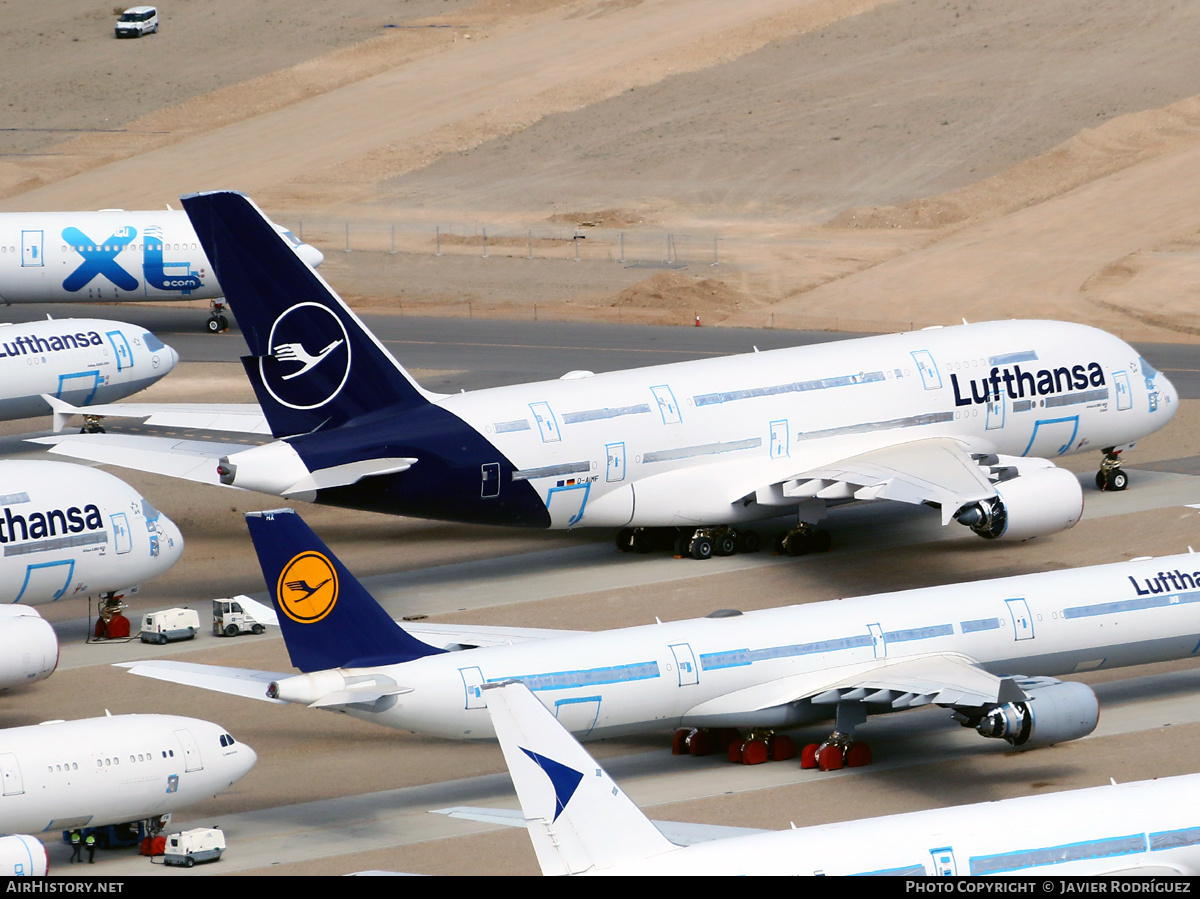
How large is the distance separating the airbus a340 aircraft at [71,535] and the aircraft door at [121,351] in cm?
2244

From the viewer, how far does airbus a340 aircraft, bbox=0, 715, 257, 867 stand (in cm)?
3744

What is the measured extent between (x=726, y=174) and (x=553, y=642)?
86391 millimetres

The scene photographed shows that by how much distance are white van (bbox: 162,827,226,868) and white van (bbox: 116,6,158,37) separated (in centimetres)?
13583

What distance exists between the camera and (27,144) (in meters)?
141

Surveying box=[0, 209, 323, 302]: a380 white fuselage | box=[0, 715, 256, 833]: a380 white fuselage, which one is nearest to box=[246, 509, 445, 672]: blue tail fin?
box=[0, 715, 256, 833]: a380 white fuselage

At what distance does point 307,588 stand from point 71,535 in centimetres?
1480

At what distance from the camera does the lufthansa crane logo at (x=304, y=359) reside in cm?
5284

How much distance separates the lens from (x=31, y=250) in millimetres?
93812

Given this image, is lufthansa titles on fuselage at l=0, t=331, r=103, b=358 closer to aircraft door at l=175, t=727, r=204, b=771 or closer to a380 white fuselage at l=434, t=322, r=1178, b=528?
a380 white fuselage at l=434, t=322, r=1178, b=528

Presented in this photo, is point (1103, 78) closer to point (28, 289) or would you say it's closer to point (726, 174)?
point (726, 174)

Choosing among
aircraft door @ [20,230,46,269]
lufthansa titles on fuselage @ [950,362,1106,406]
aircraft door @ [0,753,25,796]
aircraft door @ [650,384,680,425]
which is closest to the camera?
aircraft door @ [0,753,25,796]

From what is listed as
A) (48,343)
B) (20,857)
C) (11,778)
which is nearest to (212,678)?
(11,778)

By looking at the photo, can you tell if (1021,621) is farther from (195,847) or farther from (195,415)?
Result: (195,415)

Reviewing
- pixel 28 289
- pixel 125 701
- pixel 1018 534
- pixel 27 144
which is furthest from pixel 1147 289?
pixel 27 144
